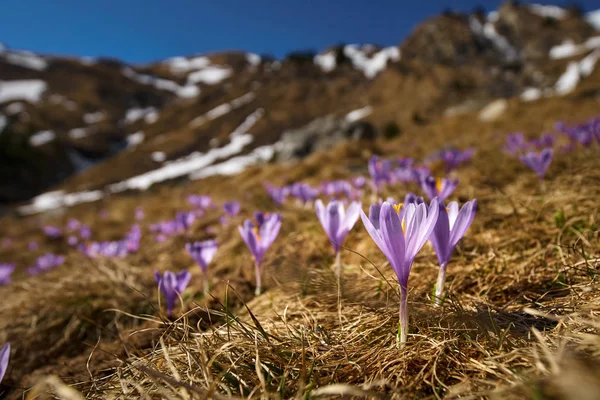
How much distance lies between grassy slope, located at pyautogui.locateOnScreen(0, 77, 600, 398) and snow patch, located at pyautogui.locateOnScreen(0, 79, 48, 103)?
213ft

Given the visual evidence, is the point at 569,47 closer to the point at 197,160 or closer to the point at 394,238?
the point at 197,160

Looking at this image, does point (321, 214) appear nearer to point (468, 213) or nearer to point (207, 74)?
point (468, 213)

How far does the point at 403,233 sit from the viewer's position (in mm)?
828

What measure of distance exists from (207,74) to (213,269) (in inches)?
3360

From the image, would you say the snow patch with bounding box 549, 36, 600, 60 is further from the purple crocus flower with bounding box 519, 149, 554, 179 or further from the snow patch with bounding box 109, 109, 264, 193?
the purple crocus flower with bounding box 519, 149, 554, 179

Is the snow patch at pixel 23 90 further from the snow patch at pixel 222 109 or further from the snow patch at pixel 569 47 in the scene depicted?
the snow patch at pixel 569 47

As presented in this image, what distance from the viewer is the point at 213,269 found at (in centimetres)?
214

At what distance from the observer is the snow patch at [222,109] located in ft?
137

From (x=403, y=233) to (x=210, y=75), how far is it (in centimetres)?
8561

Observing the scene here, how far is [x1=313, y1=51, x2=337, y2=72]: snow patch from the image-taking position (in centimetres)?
5534

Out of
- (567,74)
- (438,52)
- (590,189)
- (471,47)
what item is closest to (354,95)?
(438,52)

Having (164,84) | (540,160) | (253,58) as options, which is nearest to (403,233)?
(540,160)

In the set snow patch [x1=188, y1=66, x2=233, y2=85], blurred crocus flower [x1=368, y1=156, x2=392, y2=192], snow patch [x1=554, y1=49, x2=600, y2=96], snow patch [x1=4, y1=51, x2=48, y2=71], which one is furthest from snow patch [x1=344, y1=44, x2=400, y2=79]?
snow patch [x1=4, y1=51, x2=48, y2=71]

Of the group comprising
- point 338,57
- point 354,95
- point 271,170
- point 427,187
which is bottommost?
point 427,187
